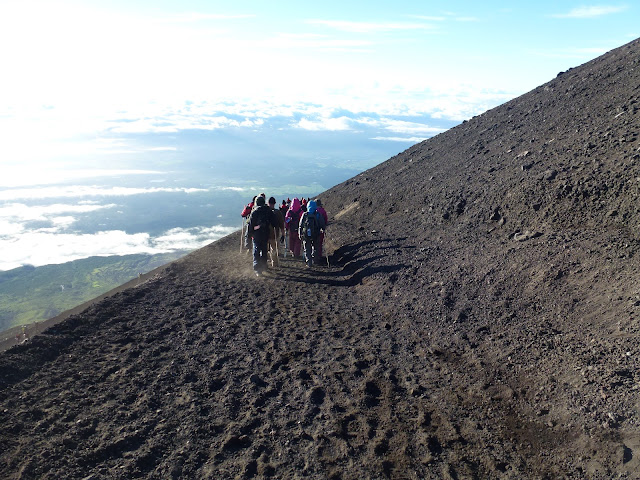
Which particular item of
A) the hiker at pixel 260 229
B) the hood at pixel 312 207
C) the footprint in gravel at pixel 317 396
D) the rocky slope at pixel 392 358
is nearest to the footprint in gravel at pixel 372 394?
the rocky slope at pixel 392 358

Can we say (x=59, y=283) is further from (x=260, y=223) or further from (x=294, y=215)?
A: (x=260, y=223)

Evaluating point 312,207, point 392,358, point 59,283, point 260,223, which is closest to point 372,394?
point 392,358

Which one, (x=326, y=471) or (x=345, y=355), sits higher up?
(x=345, y=355)

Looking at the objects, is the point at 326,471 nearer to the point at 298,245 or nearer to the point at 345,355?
the point at 345,355

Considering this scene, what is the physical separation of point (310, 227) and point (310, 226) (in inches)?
1.3

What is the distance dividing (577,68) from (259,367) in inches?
1044

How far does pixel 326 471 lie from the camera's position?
5.08 meters

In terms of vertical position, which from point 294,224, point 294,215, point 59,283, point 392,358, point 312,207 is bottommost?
point 59,283

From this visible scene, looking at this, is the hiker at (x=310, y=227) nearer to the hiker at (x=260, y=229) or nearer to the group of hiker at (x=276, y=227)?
the group of hiker at (x=276, y=227)

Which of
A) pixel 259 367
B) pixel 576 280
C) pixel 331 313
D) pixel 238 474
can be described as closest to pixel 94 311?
pixel 259 367

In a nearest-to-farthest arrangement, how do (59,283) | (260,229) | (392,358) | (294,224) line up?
(392,358) < (260,229) < (294,224) < (59,283)

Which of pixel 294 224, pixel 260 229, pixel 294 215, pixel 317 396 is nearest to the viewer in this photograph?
pixel 317 396

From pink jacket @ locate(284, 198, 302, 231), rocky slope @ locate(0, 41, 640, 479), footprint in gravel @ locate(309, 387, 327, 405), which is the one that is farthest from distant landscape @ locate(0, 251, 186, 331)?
footprint in gravel @ locate(309, 387, 327, 405)

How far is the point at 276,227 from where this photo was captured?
13508 millimetres
